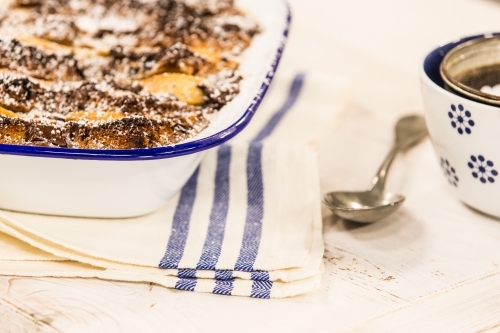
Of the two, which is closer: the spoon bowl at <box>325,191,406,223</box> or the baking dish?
the baking dish

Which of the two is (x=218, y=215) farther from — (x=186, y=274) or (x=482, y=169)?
(x=482, y=169)

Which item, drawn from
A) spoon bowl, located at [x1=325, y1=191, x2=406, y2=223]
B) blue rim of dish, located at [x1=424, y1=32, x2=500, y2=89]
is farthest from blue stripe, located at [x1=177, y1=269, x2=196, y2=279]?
blue rim of dish, located at [x1=424, y1=32, x2=500, y2=89]

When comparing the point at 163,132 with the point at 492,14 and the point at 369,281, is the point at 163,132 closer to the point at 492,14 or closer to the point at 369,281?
the point at 369,281

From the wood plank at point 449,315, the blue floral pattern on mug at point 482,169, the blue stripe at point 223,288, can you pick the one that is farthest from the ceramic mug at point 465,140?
the blue stripe at point 223,288

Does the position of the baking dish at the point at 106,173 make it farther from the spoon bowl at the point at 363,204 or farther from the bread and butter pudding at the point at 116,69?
the spoon bowl at the point at 363,204

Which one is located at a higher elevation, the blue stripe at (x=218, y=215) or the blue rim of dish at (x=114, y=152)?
the blue rim of dish at (x=114, y=152)

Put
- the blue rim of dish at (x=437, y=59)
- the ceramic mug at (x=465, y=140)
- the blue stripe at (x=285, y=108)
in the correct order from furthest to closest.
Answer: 1. the blue stripe at (x=285, y=108)
2. the blue rim of dish at (x=437, y=59)
3. the ceramic mug at (x=465, y=140)

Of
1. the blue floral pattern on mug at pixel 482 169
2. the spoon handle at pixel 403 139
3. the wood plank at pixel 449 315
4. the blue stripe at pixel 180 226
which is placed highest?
the blue floral pattern on mug at pixel 482 169

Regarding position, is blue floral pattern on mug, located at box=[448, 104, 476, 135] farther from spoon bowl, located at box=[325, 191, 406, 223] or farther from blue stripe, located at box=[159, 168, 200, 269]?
blue stripe, located at box=[159, 168, 200, 269]
